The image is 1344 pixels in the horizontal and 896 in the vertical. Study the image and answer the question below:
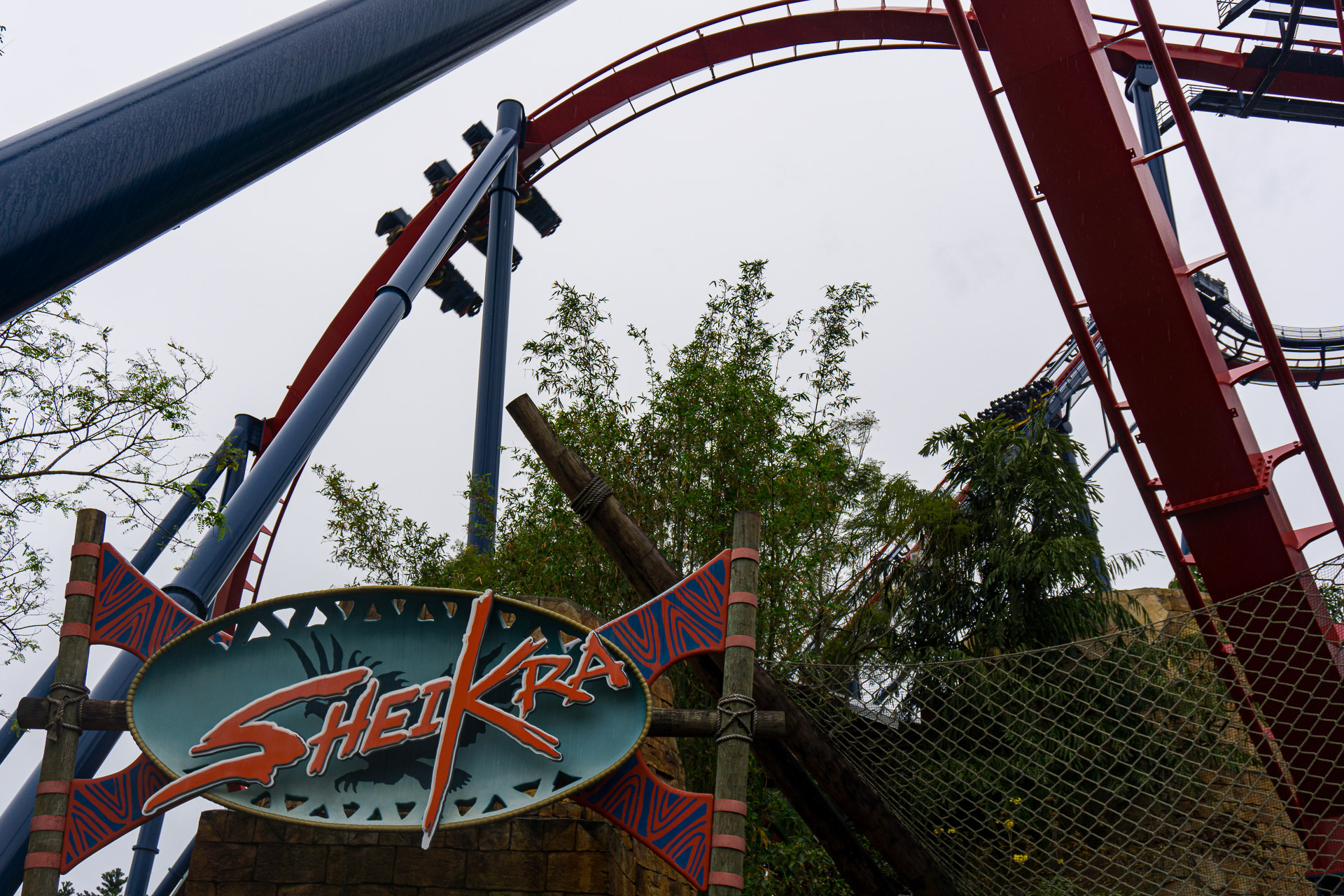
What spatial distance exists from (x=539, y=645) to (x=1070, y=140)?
133 inches

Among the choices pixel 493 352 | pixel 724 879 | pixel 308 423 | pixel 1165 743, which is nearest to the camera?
pixel 724 879

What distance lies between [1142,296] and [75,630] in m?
4.42

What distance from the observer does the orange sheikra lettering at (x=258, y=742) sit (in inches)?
120

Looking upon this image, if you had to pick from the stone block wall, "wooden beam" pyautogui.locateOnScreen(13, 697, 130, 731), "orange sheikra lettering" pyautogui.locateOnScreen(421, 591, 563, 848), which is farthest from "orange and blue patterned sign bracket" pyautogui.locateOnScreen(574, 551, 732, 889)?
"wooden beam" pyautogui.locateOnScreen(13, 697, 130, 731)

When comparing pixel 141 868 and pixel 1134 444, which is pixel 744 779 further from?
pixel 141 868

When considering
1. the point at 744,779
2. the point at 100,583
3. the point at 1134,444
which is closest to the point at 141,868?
the point at 100,583

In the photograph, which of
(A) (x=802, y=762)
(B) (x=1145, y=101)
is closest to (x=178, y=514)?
(A) (x=802, y=762)

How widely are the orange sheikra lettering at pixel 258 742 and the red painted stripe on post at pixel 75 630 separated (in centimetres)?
50

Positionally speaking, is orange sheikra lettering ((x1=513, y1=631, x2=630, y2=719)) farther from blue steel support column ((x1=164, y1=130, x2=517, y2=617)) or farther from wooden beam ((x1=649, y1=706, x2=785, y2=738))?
blue steel support column ((x1=164, y1=130, x2=517, y2=617))

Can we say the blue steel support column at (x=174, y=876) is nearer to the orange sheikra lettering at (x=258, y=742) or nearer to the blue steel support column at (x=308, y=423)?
the blue steel support column at (x=308, y=423)

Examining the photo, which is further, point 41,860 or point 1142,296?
point 1142,296

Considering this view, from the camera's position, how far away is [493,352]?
8602mm

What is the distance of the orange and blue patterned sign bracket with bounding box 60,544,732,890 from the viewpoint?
306cm

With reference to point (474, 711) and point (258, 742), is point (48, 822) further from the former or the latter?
point (474, 711)
